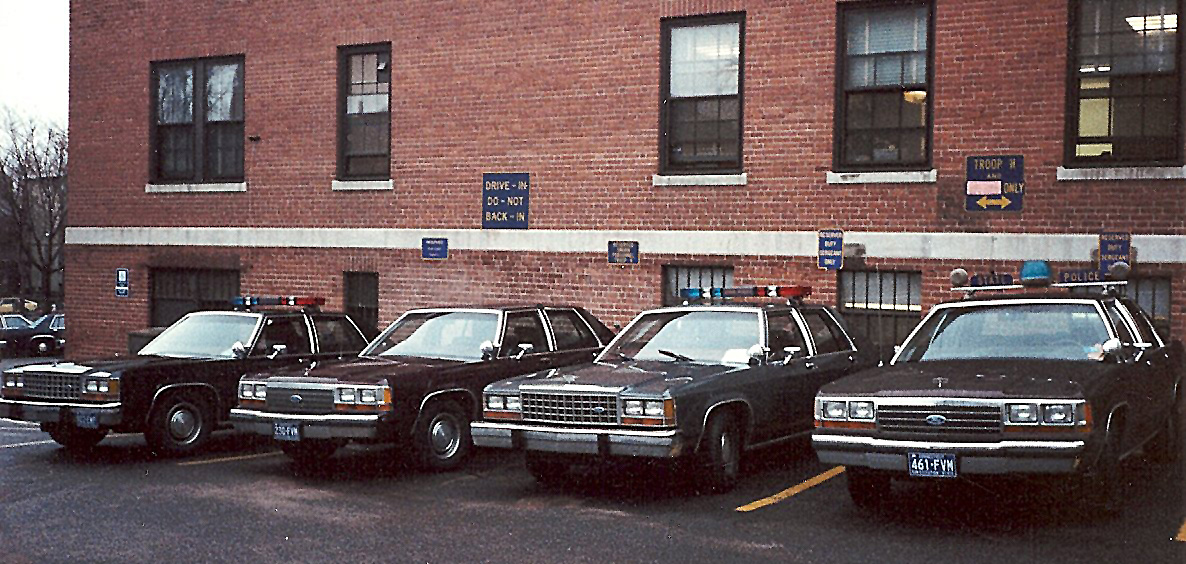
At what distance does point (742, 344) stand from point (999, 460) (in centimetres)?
308

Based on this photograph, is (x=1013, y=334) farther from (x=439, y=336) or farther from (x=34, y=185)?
(x=34, y=185)

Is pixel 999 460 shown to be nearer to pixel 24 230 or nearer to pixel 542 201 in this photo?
pixel 542 201

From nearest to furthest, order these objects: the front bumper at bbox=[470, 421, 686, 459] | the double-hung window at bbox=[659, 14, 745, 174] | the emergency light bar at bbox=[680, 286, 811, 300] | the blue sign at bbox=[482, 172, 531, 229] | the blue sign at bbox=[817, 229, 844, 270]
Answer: the front bumper at bbox=[470, 421, 686, 459], the emergency light bar at bbox=[680, 286, 811, 300], the blue sign at bbox=[817, 229, 844, 270], the double-hung window at bbox=[659, 14, 745, 174], the blue sign at bbox=[482, 172, 531, 229]

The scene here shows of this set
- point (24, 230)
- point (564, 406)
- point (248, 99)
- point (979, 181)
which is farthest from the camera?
point (24, 230)

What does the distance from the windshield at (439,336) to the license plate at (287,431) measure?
5.11 ft

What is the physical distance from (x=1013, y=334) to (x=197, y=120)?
1454cm

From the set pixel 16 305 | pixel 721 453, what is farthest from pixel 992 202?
pixel 16 305

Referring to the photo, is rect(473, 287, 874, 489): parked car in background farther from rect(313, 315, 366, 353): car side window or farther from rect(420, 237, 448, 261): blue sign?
rect(420, 237, 448, 261): blue sign

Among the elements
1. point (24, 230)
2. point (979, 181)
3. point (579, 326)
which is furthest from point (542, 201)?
point (24, 230)

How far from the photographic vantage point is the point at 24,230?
48.3 meters

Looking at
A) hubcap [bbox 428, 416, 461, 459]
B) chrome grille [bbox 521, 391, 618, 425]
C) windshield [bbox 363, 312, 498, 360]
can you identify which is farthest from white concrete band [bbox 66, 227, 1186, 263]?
chrome grille [bbox 521, 391, 618, 425]

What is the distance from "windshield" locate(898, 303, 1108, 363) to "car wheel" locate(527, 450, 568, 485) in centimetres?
288

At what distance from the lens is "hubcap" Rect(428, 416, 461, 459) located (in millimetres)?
11297

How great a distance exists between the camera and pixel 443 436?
1140cm
